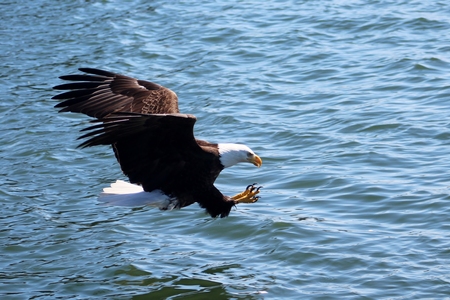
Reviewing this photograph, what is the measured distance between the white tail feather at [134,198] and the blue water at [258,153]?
48 cm

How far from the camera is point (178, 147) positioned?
19.3 feet

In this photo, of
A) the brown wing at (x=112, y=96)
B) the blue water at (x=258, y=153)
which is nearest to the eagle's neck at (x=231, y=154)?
the brown wing at (x=112, y=96)

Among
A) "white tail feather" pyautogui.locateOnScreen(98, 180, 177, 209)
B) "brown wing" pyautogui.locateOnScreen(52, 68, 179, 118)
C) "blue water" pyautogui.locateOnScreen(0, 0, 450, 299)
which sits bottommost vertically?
"blue water" pyautogui.locateOnScreen(0, 0, 450, 299)

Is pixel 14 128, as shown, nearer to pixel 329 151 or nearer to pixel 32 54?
pixel 32 54

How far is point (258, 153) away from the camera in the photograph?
26.6 feet

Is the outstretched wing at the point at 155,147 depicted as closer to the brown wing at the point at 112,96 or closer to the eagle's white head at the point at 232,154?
the eagle's white head at the point at 232,154

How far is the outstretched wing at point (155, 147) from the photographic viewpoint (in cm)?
538

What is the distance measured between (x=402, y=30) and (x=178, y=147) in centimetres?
623

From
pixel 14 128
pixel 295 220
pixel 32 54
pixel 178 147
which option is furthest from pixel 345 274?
pixel 32 54

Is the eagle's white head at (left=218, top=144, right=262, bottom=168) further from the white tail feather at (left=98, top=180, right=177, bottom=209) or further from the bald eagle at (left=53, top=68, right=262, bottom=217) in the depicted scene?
the white tail feather at (left=98, top=180, right=177, bottom=209)

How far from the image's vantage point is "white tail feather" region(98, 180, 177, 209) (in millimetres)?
5992

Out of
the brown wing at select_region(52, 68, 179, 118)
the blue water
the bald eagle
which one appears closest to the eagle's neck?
the bald eagle

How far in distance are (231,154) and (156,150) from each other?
1.85ft

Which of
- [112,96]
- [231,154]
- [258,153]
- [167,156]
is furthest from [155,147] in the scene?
[258,153]
